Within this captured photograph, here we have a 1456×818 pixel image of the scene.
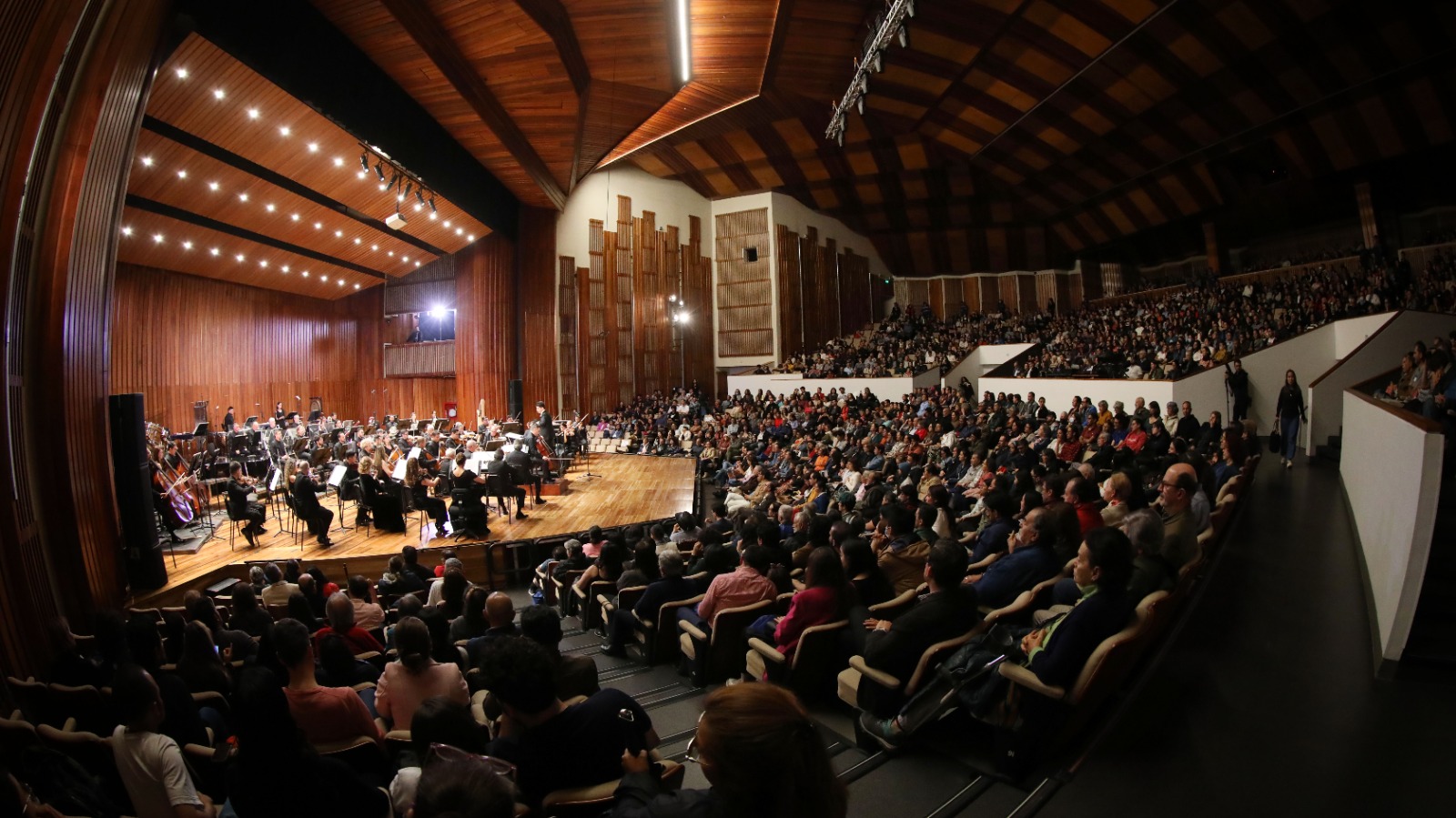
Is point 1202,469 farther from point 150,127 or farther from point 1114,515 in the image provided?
point 150,127

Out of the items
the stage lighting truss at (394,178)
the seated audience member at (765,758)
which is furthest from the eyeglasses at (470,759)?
the stage lighting truss at (394,178)

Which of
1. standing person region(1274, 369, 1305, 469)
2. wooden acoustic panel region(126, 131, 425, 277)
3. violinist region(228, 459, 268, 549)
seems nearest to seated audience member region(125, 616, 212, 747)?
violinist region(228, 459, 268, 549)

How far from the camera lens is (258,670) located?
1565mm

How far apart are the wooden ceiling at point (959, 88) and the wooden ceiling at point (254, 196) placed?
4.11ft

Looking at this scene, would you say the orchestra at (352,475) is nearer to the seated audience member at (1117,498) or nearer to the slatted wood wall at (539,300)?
the slatted wood wall at (539,300)

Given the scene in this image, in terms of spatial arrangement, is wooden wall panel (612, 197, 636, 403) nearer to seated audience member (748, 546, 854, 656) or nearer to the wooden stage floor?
the wooden stage floor

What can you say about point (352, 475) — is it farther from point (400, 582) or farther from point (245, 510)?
point (400, 582)

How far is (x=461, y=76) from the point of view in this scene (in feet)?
28.2

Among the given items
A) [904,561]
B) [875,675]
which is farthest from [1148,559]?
[904,561]

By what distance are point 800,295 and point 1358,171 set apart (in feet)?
38.0

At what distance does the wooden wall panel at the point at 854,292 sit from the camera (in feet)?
67.7

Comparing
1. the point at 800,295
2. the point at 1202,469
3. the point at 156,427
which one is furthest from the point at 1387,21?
the point at 156,427

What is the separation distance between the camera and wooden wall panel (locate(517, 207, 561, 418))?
15125mm

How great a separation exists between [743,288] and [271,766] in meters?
17.7
